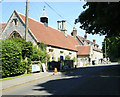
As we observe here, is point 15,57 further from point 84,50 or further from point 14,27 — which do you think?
point 84,50

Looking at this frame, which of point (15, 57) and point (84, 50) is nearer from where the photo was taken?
point (15, 57)

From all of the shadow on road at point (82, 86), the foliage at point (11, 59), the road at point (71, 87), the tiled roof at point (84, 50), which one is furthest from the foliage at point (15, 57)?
the tiled roof at point (84, 50)

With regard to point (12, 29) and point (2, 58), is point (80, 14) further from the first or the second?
point (12, 29)

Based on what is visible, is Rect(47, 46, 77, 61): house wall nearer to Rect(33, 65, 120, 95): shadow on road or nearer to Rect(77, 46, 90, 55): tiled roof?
A: Rect(77, 46, 90, 55): tiled roof

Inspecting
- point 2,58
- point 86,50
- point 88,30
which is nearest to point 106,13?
point 88,30

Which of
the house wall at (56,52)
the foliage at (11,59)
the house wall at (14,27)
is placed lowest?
the foliage at (11,59)

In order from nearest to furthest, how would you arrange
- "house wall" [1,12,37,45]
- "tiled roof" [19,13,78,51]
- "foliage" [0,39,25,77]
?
1. "foliage" [0,39,25,77]
2. "tiled roof" [19,13,78,51]
3. "house wall" [1,12,37,45]

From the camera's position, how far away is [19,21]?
104 ft

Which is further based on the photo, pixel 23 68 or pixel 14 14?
pixel 14 14

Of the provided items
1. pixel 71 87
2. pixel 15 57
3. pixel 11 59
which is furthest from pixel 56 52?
pixel 71 87

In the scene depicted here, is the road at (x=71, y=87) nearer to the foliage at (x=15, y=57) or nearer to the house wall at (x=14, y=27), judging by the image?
the foliage at (x=15, y=57)

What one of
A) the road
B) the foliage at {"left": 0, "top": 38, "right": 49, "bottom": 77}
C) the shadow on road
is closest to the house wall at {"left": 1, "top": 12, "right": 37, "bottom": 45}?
the foliage at {"left": 0, "top": 38, "right": 49, "bottom": 77}

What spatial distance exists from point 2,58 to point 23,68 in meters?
4.33

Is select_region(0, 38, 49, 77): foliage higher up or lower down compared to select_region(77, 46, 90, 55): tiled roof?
lower down
